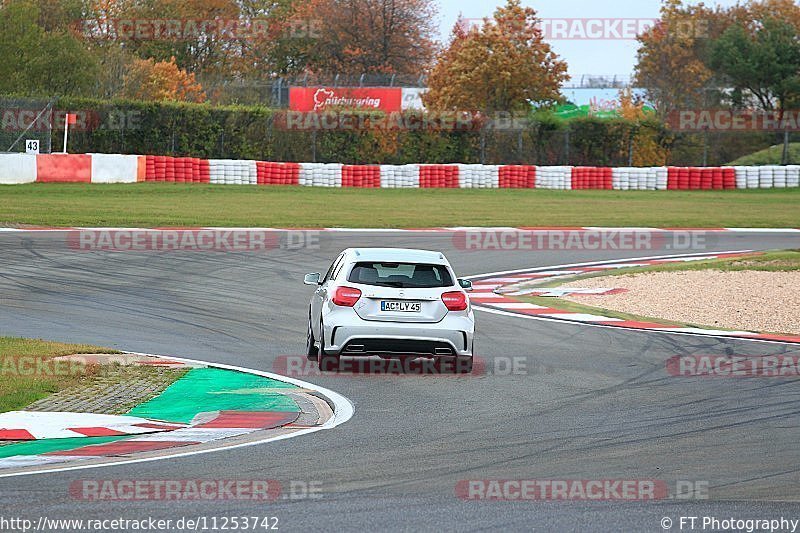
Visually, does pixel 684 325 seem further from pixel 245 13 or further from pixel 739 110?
pixel 245 13

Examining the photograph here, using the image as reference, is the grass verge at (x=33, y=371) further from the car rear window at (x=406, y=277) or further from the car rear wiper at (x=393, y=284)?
the car rear wiper at (x=393, y=284)

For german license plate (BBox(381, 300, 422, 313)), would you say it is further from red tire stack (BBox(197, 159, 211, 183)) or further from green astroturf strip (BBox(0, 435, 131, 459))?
red tire stack (BBox(197, 159, 211, 183))

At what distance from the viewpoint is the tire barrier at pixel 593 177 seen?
47.4 m

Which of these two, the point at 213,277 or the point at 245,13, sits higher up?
the point at 245,13

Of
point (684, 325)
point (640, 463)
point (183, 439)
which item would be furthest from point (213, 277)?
point (640, 463)

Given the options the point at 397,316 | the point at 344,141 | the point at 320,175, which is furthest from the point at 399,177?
the point at 397,316

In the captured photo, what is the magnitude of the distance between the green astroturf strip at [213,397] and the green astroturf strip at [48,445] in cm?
99

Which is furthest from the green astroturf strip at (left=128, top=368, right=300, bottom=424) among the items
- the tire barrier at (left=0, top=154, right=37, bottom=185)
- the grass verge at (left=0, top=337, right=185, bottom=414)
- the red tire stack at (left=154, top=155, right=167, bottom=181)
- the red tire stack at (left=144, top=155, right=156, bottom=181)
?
the red tire stack at (left=154, top=155, right=167, bottom=181)

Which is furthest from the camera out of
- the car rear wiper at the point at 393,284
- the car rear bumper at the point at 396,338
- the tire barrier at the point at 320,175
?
Result: the tire barrier at the point at 320,175

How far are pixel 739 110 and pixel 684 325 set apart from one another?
53.6 m

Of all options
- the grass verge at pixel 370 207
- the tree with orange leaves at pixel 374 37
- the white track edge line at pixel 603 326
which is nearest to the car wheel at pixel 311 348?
the white track edge line at pixel 603 326

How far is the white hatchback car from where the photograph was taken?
12.8 metres

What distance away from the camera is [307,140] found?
5062 cm

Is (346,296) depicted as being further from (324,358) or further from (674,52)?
(674,52)
